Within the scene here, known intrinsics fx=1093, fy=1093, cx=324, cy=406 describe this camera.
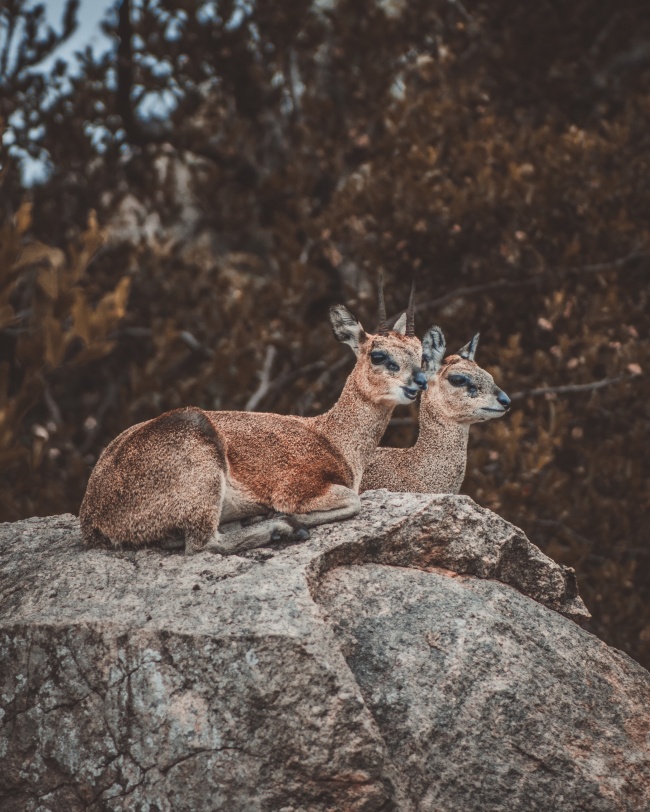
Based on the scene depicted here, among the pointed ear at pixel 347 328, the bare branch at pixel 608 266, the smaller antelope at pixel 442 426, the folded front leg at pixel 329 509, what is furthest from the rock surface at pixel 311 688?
the bare branch at pixel 608 266

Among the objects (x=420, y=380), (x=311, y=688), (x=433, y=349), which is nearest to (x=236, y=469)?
(x=420, y=380)

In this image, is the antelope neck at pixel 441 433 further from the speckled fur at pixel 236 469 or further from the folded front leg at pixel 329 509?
the folded front leg at pixel 329 509

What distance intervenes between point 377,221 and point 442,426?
4.56 metres

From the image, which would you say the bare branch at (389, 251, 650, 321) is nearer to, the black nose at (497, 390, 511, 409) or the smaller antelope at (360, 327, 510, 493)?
the smaller antelope at (360, 327, 510, 493)

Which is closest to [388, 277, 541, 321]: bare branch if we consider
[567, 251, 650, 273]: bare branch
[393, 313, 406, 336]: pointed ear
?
[567, 251, 650, 273]: bare branch

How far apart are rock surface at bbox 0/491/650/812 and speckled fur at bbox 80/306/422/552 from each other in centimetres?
21

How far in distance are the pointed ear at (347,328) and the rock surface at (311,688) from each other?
1.40 m

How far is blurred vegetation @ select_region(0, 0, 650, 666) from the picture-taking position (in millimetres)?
11469

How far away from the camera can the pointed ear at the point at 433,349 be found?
26.2 ft

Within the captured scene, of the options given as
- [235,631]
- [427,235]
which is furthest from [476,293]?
[235,631]

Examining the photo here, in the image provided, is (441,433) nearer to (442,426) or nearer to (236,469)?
(442,426)

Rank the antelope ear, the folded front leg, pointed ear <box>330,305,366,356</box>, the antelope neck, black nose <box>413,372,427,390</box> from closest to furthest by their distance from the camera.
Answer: the folded front leg
black nose <box>413,372,427,390</box>
pointed ear <box>330,305,366,356</box>
the antelope neck
the antelope ear

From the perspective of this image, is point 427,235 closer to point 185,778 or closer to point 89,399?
point 89,399

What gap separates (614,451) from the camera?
1197 cm
